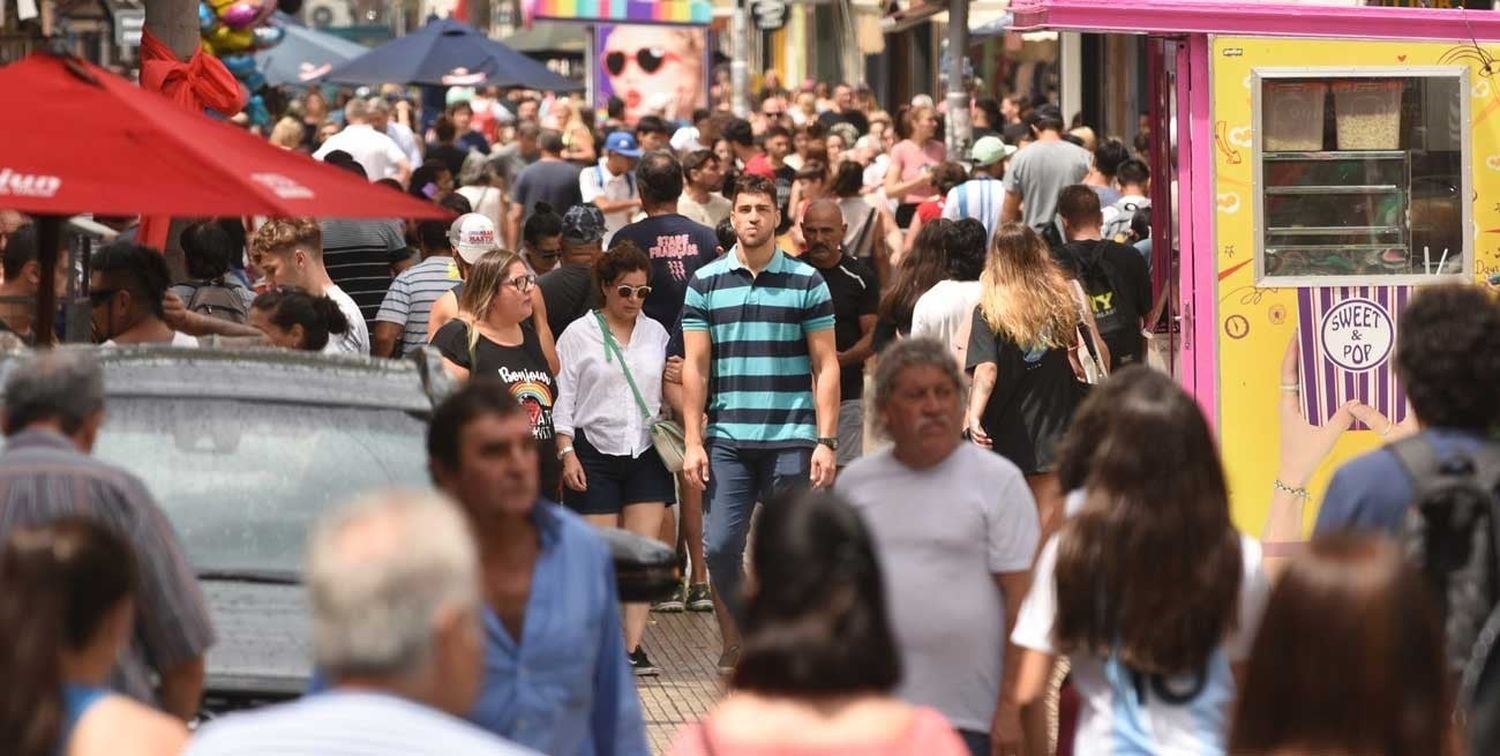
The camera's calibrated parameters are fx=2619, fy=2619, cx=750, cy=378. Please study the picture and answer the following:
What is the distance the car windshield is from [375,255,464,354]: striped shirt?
485 centimetres

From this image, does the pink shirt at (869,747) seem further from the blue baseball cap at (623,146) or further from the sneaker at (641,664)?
the blue baseball cap at (623,146)

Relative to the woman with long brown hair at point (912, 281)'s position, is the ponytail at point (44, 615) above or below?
below

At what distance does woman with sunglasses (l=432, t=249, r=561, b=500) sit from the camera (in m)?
9.47

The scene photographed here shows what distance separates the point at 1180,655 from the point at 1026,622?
0.43 m

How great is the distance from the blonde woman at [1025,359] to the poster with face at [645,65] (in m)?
26.4

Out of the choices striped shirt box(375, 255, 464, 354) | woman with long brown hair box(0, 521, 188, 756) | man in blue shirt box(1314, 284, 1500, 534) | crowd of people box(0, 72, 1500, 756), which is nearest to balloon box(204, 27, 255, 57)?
crowd of people box(0, 72, 1500, 756)

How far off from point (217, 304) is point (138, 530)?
4.99 metres

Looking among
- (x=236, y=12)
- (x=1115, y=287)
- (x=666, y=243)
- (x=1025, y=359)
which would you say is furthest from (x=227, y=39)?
(x=1025, y=359)

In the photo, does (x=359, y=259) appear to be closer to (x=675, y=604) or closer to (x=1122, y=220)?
(x=675, y=604)

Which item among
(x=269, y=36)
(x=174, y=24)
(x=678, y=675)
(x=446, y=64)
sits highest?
(x=269, y=36)

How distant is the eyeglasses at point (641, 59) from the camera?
36531 millimetres

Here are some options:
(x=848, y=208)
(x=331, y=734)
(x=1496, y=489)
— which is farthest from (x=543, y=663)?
(x=848, y=208)

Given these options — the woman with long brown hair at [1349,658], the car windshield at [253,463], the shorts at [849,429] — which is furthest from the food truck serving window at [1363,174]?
the woman with long brown hair at [1349,658]

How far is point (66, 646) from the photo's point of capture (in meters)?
3.94
